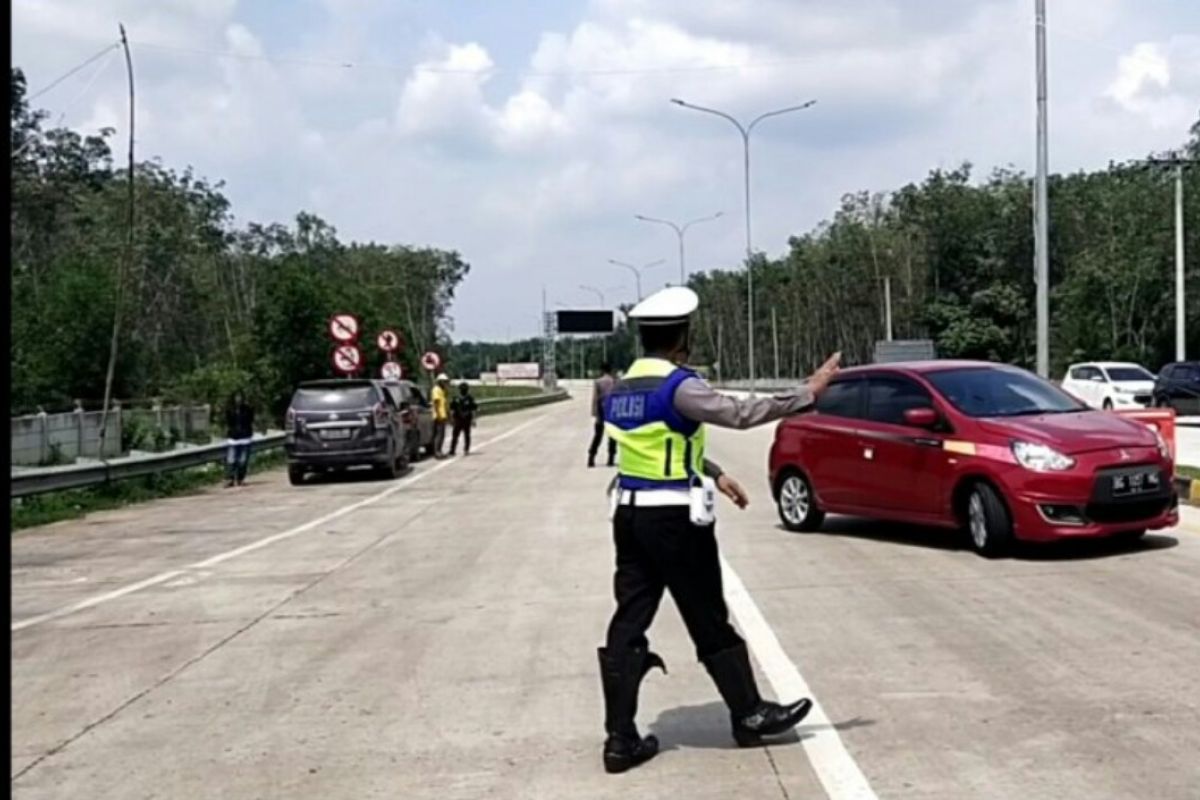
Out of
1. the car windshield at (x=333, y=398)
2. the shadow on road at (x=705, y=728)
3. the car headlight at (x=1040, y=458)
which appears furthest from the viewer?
the car windshield at (x=333, y=398)

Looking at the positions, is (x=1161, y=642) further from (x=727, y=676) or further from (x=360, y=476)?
(x=360, y=476)

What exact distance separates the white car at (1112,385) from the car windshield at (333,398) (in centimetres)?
2189

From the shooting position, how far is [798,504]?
48.9 feet

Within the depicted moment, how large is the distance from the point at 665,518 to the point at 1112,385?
127ft

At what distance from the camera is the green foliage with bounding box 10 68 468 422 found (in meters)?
40.8

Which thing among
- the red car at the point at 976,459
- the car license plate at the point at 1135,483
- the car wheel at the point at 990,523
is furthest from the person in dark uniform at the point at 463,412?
the car license plate at the point at 1135,483

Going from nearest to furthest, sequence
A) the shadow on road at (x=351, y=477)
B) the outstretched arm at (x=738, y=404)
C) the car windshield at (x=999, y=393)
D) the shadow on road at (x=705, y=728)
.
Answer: the outstretched arm at (x=738, y=404)
the shadow on road at (x=705, y=728)
the car windshield at (x=999, y=393)
the shadow on road at (x=351, y=477)

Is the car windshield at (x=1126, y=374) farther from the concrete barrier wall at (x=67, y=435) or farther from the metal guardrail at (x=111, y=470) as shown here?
the concrete barrier wall at (x=67, y=435)

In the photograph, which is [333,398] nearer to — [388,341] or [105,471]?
[105,471]

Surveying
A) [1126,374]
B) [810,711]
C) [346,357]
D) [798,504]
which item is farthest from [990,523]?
[1126,374]

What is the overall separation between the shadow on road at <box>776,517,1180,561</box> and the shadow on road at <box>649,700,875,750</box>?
568 cm

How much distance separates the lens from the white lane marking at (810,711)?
596 cm

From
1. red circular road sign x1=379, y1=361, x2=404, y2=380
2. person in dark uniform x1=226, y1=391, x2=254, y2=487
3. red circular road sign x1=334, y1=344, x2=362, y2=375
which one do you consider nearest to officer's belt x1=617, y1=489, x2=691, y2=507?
person in dark uniform x1=226, y1=391, x2=254, y2=487

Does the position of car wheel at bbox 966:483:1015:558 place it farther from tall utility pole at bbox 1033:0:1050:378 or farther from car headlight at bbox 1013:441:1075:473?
tall utility pole at bbox 1033:0:1050:378
